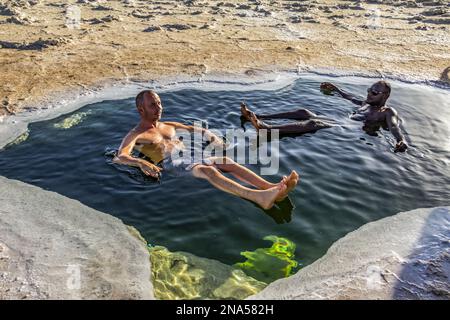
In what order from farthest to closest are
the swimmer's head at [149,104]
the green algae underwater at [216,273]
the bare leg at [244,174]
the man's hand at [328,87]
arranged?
the man's hand at [328,87] < the swimmer's head at [149,104] < the bare leg at [244,174] < the green algae underwater at [216,273]

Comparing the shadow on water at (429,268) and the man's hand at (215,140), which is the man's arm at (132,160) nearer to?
the man's hand at (215,140)

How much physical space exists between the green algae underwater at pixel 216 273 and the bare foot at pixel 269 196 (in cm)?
55

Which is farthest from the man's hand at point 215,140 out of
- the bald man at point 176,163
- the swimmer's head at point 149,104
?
the swimmer's head at point 149,104

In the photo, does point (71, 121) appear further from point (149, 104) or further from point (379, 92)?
point (379, 92)

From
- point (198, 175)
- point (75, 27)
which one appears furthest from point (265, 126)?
point (75, 27)

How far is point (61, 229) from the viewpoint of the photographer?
414cm

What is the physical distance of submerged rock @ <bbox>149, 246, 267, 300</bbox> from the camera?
343 cm

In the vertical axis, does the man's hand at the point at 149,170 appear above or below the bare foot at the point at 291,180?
below

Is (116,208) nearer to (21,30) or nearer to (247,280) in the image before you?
(247,280)

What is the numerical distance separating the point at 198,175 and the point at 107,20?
11.2 m

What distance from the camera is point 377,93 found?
271 inches

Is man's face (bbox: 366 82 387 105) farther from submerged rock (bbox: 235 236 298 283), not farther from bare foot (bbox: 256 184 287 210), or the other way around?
submerged rock (bbox: 235 236 298 283)

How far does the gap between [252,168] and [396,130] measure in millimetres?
2537

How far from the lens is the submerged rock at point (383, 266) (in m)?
3.35
